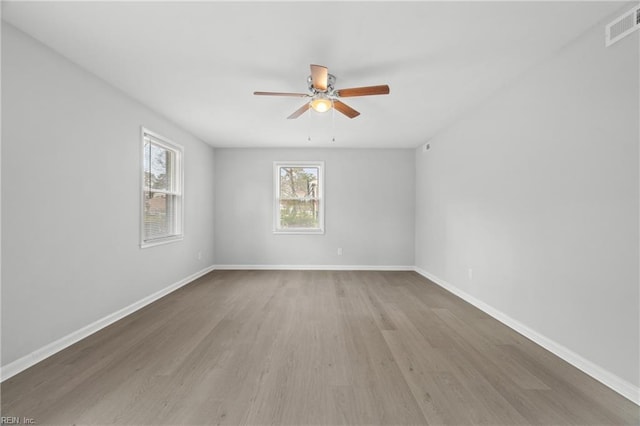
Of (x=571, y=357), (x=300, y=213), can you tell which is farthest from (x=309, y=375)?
(x=300, y=213)

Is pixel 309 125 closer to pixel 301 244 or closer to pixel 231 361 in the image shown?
pixel 301 244

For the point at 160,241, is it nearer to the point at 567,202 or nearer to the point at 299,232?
the point at 299,232

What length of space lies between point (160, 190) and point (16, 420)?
2.86 m

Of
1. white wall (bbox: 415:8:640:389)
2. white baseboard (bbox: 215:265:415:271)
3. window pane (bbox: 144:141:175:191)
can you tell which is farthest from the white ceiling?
white baseboard (bbox: 215:265:415:271)

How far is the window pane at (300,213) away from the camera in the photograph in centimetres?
581

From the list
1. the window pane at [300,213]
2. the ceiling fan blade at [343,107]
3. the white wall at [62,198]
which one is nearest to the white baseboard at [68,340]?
the white wall at [62,198]

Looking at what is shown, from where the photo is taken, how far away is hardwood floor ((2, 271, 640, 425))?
5.20ft

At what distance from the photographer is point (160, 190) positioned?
3922 mm

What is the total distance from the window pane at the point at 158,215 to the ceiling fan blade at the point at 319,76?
2.68 metres

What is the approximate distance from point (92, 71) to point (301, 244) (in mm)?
4077

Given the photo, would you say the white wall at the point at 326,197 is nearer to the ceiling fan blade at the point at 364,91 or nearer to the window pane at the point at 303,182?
the window pane at the point at 303,182

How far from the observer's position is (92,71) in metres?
2.63

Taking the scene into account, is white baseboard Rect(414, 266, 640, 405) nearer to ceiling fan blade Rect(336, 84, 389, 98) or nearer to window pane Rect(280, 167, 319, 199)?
ceiling fan blade Rect(336, 84, 389, 98)

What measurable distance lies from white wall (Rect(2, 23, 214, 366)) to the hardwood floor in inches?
13.9
